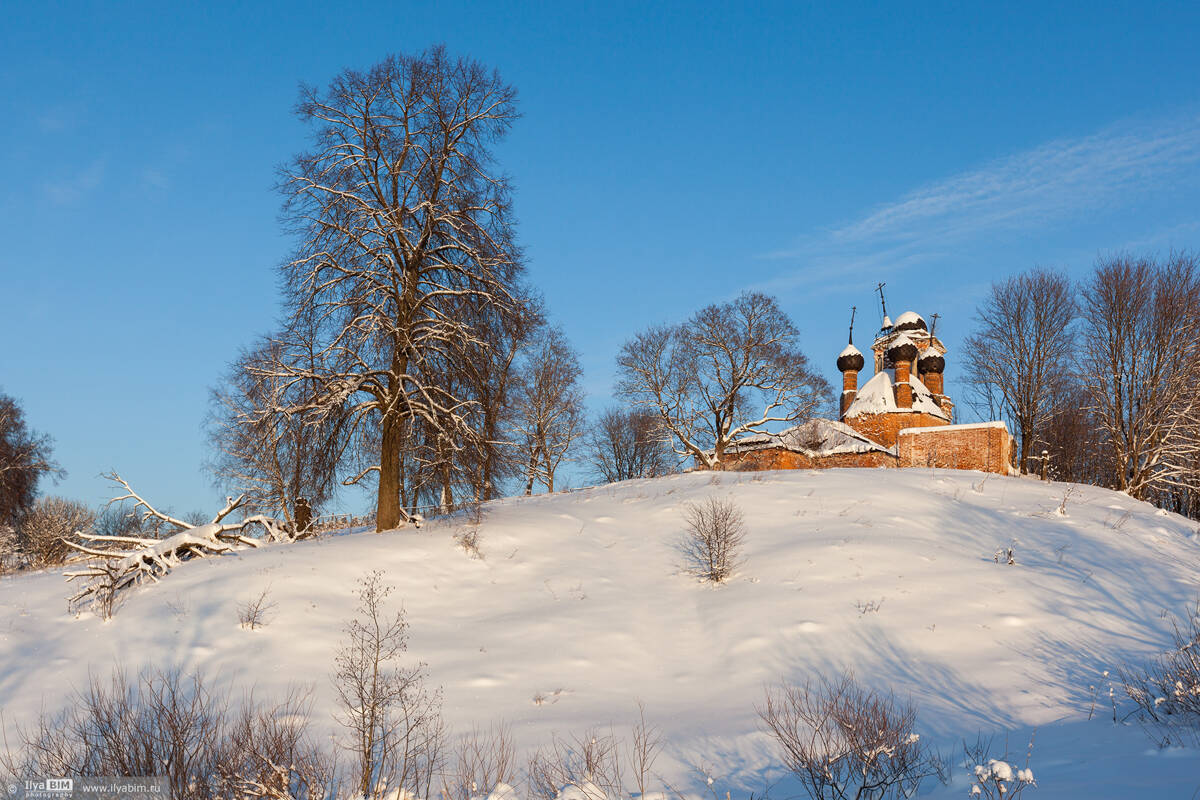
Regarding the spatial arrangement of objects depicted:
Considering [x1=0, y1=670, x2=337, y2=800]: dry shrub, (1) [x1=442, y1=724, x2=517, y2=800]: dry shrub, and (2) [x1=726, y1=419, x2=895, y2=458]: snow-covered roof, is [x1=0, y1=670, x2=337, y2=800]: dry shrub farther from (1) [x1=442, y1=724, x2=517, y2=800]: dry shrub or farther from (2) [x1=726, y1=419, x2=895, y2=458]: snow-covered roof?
(2) [x1=726, y1=419, x2=895, y2=458]: snow-covered roof

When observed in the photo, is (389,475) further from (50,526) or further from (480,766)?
(50,526)

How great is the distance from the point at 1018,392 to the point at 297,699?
1407 inches

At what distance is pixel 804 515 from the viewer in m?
15.4

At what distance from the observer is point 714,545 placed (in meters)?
12.9

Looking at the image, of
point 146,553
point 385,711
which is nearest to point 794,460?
point 146,553

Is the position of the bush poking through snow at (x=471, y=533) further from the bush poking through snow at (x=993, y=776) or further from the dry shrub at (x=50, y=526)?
the dry shrub at (x=50, y=526)

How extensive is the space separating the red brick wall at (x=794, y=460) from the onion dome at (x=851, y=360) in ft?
38.0

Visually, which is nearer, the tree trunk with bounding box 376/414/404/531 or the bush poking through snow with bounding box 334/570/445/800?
the bush poking through snow with bounding box 334/570/445/800

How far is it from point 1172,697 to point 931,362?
143 feet

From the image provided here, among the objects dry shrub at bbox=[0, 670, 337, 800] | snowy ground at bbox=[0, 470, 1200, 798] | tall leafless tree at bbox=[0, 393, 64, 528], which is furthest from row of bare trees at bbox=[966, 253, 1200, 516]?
tall leafless tree at bbox=[0, 393, 64, 528]

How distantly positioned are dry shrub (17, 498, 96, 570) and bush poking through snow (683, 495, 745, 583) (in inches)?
926

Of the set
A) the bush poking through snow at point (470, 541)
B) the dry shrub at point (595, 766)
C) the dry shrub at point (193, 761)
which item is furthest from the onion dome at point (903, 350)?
the dry shrub at point (193, 761)

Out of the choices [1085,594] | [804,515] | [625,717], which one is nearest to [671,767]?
[625,717]

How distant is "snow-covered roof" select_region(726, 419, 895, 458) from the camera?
3894 centimetres
